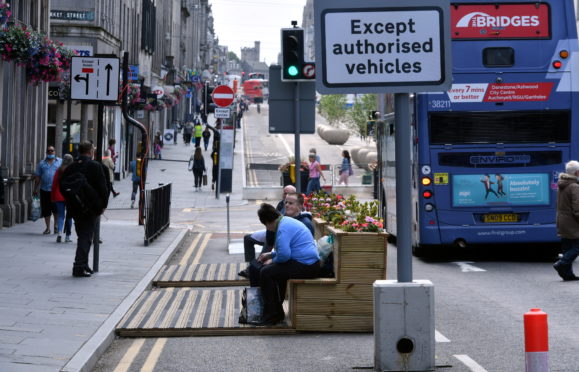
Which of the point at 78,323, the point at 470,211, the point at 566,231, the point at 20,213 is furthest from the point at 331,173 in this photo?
the point at 78,323

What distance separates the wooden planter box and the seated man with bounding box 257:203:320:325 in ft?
6.27

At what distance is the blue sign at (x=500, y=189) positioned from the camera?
57.8ft

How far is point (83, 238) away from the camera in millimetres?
14922

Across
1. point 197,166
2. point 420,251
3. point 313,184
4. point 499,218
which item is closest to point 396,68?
point 499,218

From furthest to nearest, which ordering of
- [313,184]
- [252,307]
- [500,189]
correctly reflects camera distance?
[313,184]
[500,189]
[252,307]

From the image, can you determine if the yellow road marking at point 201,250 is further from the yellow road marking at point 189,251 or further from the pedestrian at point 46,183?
the pedestrian at point 46,183

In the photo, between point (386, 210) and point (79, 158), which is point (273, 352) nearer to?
point (79, 158)

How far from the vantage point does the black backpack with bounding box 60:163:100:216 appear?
14.9 m

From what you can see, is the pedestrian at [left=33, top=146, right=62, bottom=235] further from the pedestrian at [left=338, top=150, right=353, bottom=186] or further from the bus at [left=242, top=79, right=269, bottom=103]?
the bus at [left=242, top=79, right=269, bottom=103]

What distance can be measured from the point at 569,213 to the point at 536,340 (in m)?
8.46

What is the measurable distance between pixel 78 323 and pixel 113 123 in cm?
3801

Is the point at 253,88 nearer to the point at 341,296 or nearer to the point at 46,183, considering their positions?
the point at 46,183

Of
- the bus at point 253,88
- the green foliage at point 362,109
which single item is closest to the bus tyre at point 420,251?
the green foliage at point 362,109

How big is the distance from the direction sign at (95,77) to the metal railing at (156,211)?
4.70m
